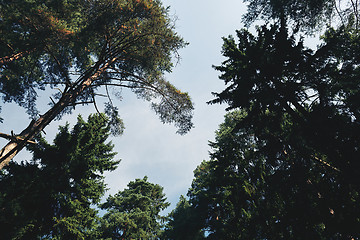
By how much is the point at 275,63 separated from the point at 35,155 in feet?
46.0

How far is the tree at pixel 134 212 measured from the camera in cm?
1998

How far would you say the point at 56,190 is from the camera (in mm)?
9523

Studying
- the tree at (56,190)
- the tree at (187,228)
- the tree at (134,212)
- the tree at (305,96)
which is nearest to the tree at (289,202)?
the tree at (305,96)

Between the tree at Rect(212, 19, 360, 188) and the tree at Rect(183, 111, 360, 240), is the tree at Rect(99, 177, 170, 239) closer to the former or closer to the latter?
the tree at Rect(183, 111, 360, 240)

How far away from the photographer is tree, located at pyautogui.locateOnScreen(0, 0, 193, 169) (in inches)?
293

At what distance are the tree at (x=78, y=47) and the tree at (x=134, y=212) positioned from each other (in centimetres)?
1431

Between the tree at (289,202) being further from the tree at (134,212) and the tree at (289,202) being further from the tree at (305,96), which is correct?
the tree at (134,212)

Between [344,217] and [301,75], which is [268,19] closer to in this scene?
[301,75]

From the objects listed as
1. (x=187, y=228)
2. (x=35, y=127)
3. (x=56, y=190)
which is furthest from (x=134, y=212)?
(x=35, y=127)

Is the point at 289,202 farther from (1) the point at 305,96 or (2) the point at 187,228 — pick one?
(2) the point at 187,228

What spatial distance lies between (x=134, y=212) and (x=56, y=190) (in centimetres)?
1436

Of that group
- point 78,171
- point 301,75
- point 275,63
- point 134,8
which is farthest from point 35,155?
point 301,75

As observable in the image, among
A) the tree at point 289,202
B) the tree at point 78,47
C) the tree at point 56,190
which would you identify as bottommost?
the tree at point 289,202

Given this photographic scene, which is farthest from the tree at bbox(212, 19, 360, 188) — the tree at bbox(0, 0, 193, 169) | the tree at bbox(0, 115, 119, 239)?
the tree at bbox(0, 115, 119, 239)
